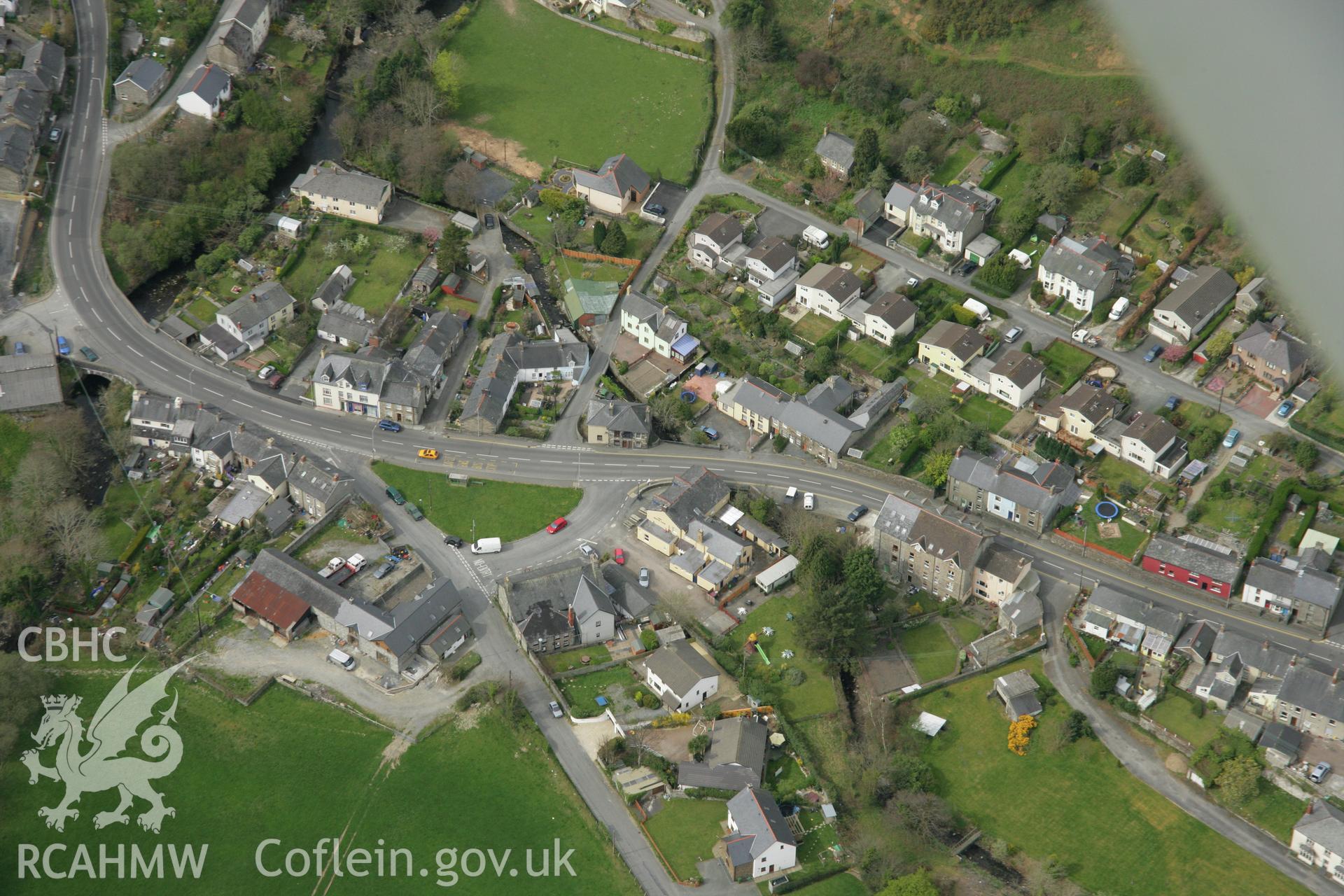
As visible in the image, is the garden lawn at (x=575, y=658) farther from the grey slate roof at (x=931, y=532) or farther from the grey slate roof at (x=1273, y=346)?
the grey slate roof at (x=1273, y=346)

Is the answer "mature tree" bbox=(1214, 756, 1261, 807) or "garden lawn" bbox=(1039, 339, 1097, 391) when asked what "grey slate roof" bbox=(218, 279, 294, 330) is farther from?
"mature tree" bbox=(1214, 756, 1261, 807)

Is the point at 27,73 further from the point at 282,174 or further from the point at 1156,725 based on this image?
the point at 1156,725

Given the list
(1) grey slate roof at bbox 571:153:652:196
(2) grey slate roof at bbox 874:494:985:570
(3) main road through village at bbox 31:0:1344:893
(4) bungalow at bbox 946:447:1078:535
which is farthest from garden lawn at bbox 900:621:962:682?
(1) grey slate roof at bbox 571:153:652:196

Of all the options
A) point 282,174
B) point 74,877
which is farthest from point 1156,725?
point 282,174

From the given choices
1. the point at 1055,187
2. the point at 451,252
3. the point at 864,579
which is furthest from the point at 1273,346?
the point at 451,252

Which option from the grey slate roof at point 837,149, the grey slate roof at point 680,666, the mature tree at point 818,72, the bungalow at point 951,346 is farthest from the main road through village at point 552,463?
the mature tree at point 818,72

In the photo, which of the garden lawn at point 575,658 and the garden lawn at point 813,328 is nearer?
the garden lawn at point 575,658
